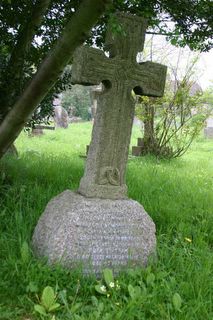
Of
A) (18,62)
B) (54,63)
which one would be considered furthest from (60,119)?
(54,63)

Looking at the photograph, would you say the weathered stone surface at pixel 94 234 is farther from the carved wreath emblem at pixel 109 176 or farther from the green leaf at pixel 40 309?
the green leaf at pixel 40 309

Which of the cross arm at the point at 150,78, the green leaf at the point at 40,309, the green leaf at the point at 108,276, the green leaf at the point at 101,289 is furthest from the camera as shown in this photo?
the cross arm at the point at 150,78

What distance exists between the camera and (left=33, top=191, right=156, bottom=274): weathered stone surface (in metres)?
2.87

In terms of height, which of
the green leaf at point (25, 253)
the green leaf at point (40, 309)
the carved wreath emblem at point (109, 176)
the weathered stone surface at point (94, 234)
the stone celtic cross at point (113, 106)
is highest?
the stone celtic cross at point (113, 106)

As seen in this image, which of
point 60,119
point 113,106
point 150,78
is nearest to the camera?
point 113,106

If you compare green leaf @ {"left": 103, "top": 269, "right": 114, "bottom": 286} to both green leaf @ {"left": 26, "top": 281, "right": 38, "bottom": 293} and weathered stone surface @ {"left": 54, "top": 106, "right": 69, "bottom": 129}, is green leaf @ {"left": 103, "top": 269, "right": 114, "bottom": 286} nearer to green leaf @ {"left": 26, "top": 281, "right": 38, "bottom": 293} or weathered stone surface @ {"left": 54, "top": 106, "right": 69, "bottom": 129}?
green leaf @ {"left": 26, "top": 281, "right": 38, "bottom": 293}

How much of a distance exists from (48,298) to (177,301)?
799 millimetres

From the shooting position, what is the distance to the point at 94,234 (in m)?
2.95

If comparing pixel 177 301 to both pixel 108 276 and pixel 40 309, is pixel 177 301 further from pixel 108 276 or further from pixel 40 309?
pixel 40 309

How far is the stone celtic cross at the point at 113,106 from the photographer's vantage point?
3.14 meters

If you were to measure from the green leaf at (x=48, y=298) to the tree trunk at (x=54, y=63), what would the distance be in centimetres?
134

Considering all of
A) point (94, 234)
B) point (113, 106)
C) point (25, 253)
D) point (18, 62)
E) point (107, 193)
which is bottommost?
point (25, 253)

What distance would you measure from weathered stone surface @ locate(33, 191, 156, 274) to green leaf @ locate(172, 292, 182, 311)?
52 centimetres

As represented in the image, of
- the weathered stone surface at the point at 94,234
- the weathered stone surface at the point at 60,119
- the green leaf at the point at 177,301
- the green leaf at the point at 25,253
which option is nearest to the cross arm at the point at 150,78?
the weathered stone surface at the point at 94,234
